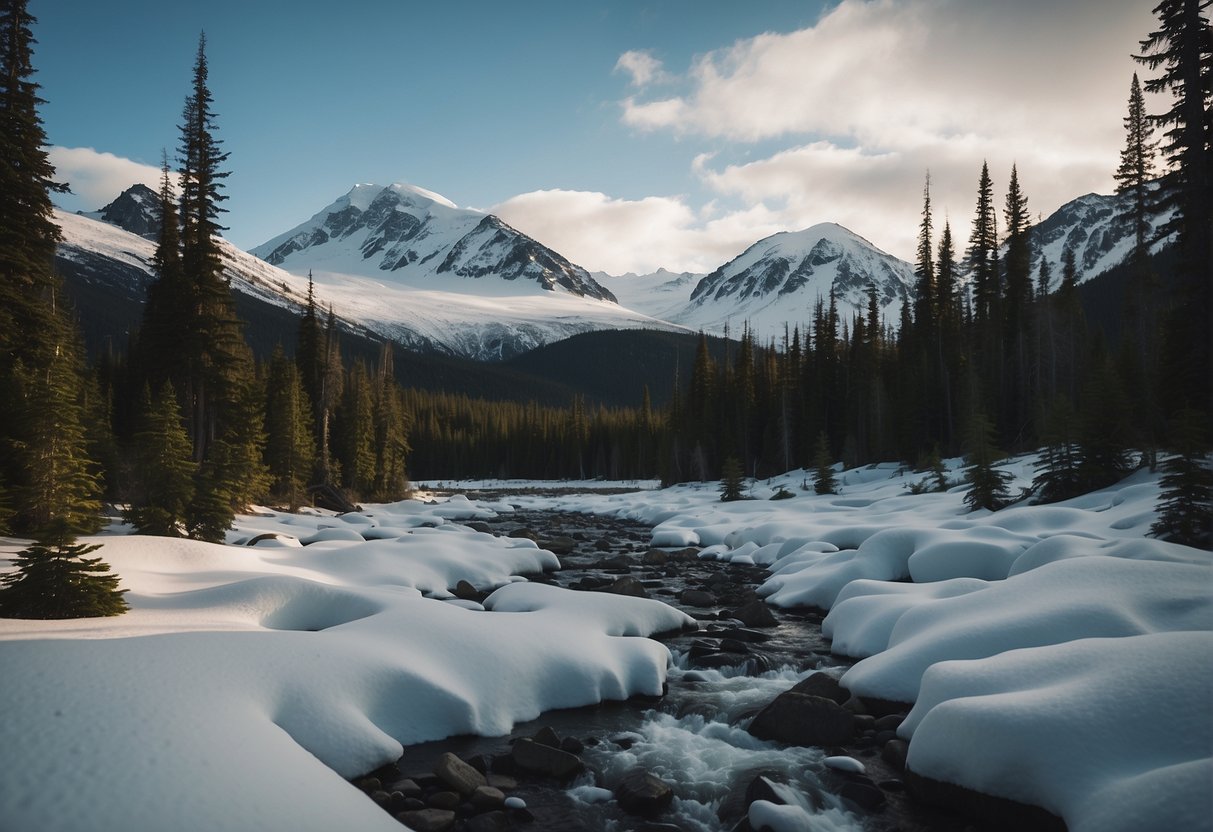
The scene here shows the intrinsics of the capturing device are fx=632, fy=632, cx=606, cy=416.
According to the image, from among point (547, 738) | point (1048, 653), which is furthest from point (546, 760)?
point (1048, 653)

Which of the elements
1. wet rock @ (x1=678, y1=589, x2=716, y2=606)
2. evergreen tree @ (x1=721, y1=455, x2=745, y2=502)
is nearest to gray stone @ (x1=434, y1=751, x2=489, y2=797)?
wet rock @ (x1=678, y1=589, x2=716, y2=606)

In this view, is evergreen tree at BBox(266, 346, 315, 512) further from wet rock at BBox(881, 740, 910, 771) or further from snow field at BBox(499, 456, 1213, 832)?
wet rock at BBox(881, 740, 910, 771)

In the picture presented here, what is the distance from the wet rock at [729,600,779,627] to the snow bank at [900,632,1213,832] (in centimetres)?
683

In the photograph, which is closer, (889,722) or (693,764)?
(693,764)

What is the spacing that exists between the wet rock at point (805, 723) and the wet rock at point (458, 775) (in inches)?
144

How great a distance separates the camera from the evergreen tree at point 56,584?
861 cm

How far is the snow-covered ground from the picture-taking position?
4.78m

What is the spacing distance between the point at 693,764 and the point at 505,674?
9.25 feet

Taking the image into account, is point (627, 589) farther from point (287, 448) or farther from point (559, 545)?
point (287, 448)

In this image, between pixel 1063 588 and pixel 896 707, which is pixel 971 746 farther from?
pixel 1063 588

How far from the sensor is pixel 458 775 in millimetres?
6664

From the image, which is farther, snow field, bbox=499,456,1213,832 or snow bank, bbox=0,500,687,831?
snow field, bbox=499,456,1213,832

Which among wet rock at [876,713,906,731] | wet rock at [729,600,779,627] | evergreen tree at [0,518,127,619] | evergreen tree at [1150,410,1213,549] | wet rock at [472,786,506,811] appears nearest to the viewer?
wet rock at [472,786,506,811]

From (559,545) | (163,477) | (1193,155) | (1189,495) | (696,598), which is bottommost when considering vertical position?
(559,545)
